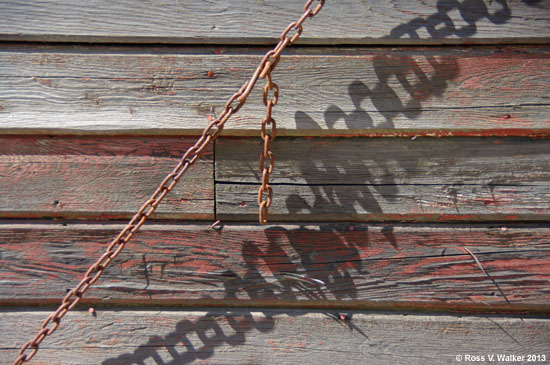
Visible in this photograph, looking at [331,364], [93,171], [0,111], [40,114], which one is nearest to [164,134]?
[93,171]

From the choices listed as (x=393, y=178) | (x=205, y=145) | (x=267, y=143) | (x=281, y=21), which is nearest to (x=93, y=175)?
(x=205, y=145)

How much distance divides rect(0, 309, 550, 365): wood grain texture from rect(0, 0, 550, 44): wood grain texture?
0.80m

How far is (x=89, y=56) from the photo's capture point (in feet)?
3.34

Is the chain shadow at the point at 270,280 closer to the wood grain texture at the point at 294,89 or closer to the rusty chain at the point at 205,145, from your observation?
the rusty chain at the point at 205,145

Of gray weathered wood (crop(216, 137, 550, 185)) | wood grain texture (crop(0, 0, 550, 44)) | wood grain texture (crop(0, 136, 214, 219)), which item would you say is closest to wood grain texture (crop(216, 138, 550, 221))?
gray weathered wood (crop(216, 137, 550, 185))

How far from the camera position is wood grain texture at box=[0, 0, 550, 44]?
1.00 meters

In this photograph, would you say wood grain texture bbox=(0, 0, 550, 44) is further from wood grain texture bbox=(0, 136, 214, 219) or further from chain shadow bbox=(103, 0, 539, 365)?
chain shadow bbox=(103, 0, 539, 365)

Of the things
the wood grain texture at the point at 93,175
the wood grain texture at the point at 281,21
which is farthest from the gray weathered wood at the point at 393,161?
the wood grain texture at the point at 281,21

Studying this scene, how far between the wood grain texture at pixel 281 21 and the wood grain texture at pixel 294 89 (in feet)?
0.13

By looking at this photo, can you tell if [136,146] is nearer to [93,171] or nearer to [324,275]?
[93,171]

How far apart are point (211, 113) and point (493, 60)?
0.81 meters

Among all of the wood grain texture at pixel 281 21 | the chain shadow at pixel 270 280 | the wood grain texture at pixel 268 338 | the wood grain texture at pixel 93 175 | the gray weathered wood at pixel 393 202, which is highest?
the wood grain texture at pixel 281 21

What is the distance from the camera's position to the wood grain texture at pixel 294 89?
101 cm

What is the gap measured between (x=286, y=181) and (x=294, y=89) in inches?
10.3
